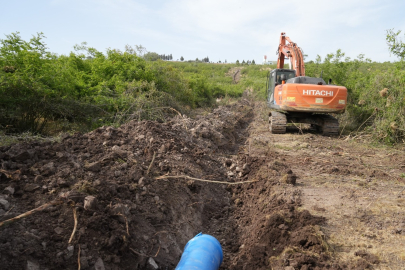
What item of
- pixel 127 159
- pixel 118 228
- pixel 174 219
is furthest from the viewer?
pixel 127 159

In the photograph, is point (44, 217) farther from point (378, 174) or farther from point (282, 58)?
point (282, 58)

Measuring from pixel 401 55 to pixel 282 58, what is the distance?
536 centimetres

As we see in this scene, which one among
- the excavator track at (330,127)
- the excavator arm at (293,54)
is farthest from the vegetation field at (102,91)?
the excavator arm at (293,54)

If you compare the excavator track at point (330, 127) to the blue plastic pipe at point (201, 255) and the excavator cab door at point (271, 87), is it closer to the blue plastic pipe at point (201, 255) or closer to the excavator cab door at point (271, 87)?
the excavator cab door at point (271, 87)

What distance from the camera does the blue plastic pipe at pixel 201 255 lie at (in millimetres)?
2777

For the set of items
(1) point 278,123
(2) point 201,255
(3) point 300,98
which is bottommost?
(2) point 201,255

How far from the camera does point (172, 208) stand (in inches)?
156

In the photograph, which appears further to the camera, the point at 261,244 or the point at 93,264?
the point at 261,244

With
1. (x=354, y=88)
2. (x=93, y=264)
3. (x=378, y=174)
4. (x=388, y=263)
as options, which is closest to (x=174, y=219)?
(x=93, y=264)

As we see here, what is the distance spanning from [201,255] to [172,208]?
1182 millimetres

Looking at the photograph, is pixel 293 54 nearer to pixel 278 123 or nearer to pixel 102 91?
pixel 278 123

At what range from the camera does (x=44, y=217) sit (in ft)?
8.82

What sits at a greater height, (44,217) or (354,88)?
(354,88)

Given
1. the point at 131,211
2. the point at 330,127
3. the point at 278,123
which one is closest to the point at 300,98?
the point at 278,123
